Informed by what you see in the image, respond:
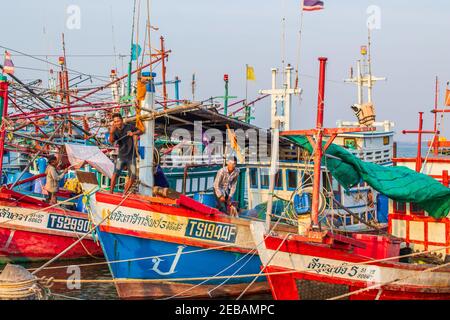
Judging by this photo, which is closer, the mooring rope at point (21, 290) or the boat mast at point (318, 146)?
the mooring rope at point (21, 290)

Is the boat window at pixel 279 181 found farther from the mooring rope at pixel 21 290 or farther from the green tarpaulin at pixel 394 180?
the mooring rope at pixel 21 290

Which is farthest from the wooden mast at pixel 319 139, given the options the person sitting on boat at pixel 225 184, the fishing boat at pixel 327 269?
the person sitting on boat at pixel 225 184

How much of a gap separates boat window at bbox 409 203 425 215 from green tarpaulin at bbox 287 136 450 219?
1.16 feet

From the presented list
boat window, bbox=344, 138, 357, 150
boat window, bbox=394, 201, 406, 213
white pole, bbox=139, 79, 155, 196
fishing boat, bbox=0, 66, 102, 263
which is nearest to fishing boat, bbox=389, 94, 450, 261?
boat window, bbox=394, 201, 406, 213

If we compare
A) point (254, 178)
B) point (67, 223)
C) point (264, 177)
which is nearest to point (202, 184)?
point (254, 178)

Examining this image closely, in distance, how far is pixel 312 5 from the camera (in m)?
13.7

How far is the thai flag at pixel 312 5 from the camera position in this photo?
13.6m

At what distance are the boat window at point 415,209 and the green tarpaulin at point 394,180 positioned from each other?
1.16ft

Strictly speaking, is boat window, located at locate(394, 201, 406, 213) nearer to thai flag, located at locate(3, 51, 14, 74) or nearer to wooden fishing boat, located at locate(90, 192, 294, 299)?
wooden fishing boat, located at locate(90, 192, 294, 299)

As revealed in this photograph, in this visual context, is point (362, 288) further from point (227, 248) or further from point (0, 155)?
point (0, 155)

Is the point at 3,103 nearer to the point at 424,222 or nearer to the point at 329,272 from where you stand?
the point at 329,272
